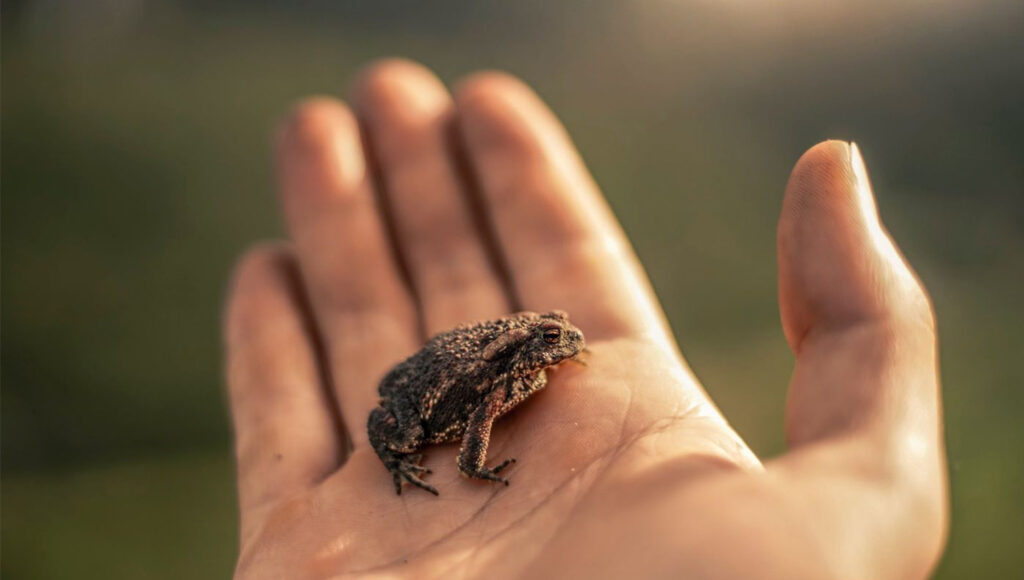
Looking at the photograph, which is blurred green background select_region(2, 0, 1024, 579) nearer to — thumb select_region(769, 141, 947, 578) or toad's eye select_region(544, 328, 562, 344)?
thumb select_region(769, 141, 947, 578)

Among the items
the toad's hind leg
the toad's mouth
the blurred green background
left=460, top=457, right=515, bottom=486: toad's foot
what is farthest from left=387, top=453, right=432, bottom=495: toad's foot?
the blurred green background

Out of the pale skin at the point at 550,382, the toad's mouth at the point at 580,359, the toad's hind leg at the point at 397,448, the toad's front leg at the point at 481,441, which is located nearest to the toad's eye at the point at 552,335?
the toad's mouth at the point at 580,359

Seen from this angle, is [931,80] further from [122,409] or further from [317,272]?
[122,409]

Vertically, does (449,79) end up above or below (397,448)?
above

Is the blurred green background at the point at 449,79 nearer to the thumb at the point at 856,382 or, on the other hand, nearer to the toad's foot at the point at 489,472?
the thumb at the point at 856,382

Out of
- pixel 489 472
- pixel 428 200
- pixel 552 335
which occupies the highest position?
pixel 428 200

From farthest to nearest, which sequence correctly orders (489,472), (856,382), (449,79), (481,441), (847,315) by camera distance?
1. (449,79)
2. (481,441)
3. (489,472)
4. (847,315)
5. (856,382)

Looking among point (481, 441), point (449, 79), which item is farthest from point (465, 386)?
point (449, 79)

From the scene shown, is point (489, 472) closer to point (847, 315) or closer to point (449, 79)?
point (847, 315)
